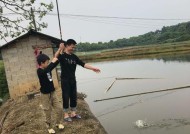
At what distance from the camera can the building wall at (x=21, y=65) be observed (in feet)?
58.1

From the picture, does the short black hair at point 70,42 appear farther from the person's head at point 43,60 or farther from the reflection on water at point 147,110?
the reflection on water at point 147,110

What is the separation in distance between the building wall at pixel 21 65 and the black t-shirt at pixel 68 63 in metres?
9.83

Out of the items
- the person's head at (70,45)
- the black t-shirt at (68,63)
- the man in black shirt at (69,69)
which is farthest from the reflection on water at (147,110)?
the person's head at (70,45)

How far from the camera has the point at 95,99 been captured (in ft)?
64.4

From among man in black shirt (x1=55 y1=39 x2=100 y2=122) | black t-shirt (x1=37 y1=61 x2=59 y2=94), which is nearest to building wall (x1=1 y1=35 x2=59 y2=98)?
man in black shirt (x1=55 y1=39 x2=100 y2=122)

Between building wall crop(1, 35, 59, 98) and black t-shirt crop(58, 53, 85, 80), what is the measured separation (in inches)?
387

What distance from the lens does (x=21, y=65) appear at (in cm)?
1780

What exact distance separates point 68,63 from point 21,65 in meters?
10.2

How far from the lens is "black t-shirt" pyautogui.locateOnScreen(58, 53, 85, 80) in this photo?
8117 millimetres

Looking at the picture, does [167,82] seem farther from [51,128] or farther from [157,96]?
[51,128]

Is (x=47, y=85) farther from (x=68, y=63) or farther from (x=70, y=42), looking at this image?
(x=70, y=42)

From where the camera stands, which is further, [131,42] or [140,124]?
[131,42]

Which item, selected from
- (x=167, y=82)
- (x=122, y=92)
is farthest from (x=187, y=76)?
(x=122, y=92)

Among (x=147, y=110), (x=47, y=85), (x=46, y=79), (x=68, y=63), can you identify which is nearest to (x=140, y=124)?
(x=147, y=110)
